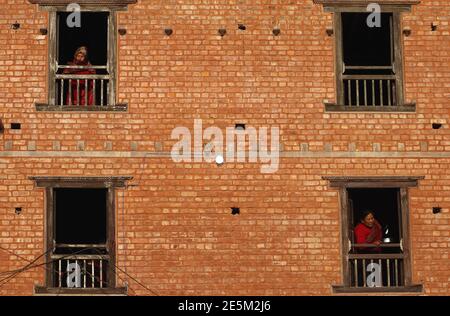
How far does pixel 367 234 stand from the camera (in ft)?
58.0

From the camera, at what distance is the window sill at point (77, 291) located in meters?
16.8

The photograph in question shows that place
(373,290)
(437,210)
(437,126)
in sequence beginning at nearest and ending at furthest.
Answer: (373,290)
(437,210)
(437,126)

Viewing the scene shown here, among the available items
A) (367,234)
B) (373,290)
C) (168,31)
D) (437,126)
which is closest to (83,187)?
(168,31)

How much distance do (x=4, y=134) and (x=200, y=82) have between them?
11.6 feet

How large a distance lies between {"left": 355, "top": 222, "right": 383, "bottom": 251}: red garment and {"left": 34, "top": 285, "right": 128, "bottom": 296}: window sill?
421cm

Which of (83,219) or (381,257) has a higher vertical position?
(83,219)

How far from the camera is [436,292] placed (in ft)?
56.1

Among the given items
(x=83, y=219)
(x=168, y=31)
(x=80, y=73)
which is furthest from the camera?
(x=83, y=219)

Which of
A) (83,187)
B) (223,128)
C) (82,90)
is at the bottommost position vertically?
(83,187)

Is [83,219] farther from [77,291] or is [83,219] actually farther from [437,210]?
[437,210]

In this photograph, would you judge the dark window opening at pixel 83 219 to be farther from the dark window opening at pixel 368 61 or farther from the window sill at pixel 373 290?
the dark window opening at pixel 368 61

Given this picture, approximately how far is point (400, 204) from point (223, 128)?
11.1 ft
